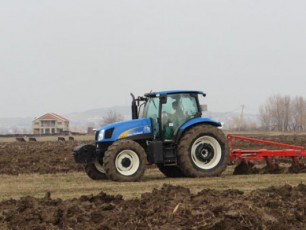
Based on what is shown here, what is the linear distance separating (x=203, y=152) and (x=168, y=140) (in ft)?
3.09

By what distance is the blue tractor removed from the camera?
12222mm

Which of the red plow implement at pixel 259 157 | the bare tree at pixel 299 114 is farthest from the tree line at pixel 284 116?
the red plow implement at pixel 259 157

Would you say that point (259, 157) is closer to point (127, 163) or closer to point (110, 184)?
point (127, 163)

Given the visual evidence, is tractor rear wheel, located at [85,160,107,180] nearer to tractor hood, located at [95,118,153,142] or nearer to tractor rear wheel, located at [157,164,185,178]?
tractor hood, located at [95,118,153,142]

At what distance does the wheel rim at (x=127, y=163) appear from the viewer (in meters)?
12.0

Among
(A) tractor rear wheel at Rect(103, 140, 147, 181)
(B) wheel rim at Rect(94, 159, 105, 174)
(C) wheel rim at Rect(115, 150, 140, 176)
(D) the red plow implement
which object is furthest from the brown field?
(D) the red plow implement

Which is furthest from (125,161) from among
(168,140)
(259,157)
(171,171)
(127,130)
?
(259,157)

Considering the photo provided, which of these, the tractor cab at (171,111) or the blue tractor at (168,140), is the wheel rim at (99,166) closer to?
the blue tractor at (168,140)

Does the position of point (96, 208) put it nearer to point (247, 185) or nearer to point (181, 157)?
point (247, 185)

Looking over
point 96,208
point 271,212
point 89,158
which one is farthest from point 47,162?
point 271,212

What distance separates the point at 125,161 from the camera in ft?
39.7

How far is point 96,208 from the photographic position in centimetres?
733

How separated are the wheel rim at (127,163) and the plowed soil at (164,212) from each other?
376cm

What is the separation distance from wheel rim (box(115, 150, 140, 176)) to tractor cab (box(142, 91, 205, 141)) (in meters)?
0.87
